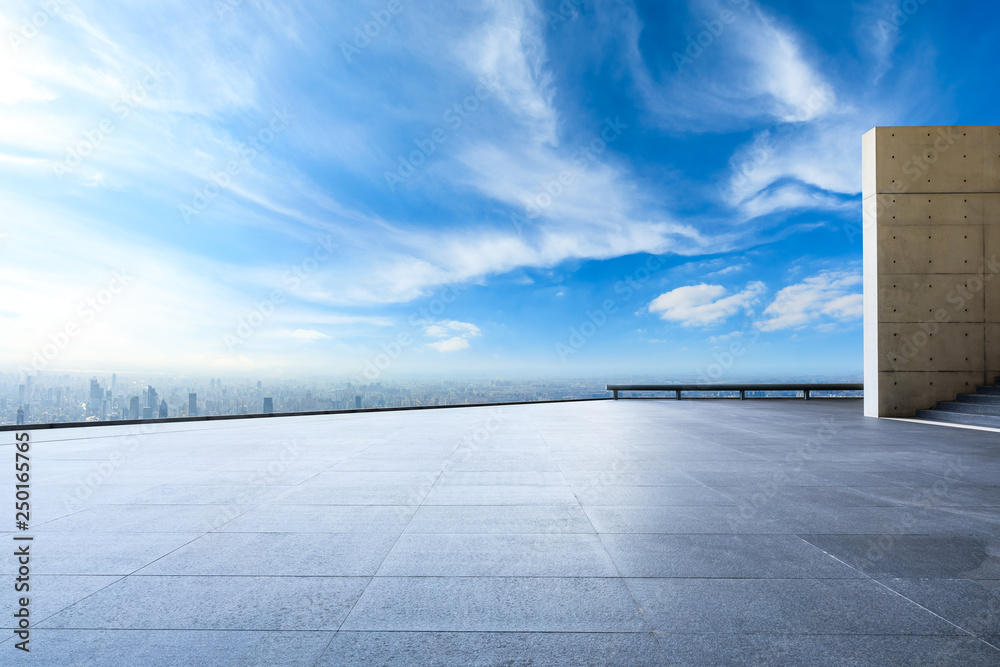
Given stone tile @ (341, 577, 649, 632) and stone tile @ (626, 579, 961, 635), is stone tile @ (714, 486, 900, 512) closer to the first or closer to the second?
stone tile @ (626, 579, 961, 635)

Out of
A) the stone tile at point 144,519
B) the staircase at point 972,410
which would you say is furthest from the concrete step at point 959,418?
the stone tile at point 144,519

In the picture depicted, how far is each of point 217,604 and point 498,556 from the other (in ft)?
6.40

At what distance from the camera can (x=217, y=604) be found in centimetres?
304

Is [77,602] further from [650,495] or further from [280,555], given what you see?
[650,495]

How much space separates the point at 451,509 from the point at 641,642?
2.70 metres

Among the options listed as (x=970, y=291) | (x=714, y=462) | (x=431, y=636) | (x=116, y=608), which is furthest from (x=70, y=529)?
(x=970, y=291)

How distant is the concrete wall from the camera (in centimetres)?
1399

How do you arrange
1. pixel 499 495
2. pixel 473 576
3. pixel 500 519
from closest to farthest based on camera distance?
1. pixel 473 576
2. pixel 500 519
3. pixel 499 495

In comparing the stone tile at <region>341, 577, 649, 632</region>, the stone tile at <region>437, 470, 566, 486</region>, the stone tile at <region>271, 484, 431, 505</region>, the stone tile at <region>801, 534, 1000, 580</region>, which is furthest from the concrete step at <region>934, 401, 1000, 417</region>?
the stone tile at <region>271, 484, 431, 505</region>

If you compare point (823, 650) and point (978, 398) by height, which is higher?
point (978, 398)

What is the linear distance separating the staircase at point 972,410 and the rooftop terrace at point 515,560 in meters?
6.48

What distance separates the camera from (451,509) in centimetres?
498

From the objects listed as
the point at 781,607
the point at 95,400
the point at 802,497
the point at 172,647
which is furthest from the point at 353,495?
the point at 95,400

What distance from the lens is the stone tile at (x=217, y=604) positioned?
111 inches
